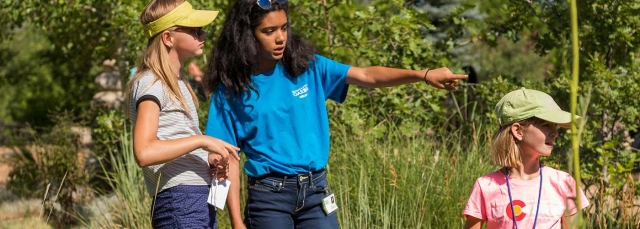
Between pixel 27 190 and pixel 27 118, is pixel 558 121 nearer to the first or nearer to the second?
pixel 27 190

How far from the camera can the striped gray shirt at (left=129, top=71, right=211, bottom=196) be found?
3197mm

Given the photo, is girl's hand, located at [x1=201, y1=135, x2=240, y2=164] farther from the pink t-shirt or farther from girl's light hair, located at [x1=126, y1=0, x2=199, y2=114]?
the pink t-shirt

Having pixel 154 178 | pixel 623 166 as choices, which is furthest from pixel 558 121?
pixel 623 166

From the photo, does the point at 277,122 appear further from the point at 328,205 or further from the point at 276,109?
the point at 328,205

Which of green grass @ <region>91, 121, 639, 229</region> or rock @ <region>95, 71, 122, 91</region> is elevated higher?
rock @ <region>95, 71, 122, 91</region>

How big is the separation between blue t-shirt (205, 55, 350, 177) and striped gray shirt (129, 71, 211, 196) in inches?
9.0

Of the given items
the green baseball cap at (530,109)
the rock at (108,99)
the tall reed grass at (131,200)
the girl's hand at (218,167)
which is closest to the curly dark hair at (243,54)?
the girl's hand at (218,167)

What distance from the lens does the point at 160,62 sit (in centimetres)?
331

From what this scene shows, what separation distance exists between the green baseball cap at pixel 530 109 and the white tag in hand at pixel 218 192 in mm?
937

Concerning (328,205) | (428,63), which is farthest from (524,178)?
(428,63)

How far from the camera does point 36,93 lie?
1157 cm

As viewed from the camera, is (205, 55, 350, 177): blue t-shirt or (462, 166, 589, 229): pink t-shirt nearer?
(462, 166, 589, 229): pink t-shirt

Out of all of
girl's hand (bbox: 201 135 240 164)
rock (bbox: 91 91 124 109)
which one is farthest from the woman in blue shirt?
rock (bbox: 91 91 124 109)

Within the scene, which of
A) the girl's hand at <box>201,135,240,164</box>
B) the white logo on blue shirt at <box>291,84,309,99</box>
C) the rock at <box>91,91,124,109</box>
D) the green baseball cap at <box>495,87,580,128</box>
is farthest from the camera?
the rock at <box>91,91,124,109</box>
